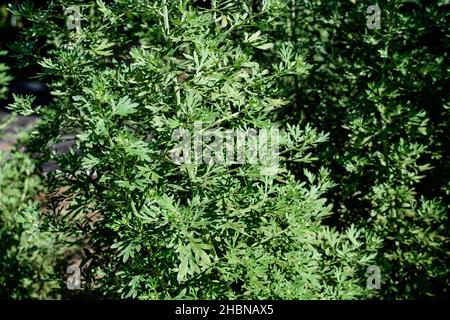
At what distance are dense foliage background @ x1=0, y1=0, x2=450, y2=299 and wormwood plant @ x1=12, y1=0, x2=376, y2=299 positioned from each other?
0.01 m

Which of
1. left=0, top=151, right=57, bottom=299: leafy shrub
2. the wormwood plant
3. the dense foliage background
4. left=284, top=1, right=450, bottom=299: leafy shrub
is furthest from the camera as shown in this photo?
left=0, top=151, right=57, bottom=299: leafy shrub

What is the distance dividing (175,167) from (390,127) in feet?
6.37

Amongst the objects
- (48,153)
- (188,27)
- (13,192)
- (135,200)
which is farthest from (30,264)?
(188,27)

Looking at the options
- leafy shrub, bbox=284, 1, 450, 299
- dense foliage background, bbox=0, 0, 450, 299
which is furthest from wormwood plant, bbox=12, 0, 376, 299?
leafy shrub, bbox=284, 1, 450, 299

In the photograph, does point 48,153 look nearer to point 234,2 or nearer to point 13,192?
point 234,2

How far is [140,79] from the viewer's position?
281cm

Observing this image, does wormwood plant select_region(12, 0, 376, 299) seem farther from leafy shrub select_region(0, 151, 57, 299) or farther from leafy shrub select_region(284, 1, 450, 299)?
leafy shrub select_region(0, 151, 57, 299)

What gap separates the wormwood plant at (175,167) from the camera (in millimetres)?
2645

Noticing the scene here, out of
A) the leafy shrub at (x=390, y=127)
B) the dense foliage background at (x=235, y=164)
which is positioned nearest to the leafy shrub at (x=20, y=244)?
the dense foliage background at (x=235, y=164)

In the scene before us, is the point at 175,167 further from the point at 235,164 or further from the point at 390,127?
the point at 390,127

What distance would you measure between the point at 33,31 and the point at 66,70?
0.37m

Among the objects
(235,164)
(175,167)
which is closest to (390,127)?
(235,164)

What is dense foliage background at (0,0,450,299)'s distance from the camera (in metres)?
2.76

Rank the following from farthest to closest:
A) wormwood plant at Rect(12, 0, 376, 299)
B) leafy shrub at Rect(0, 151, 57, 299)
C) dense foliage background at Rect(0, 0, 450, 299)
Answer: leafy shrub at Rect(0, 151, 57, 299) → dense foliage background at Rect(0, 0, 450, 299) → wormwood plant at Rect(12, 0, 376, 299)
